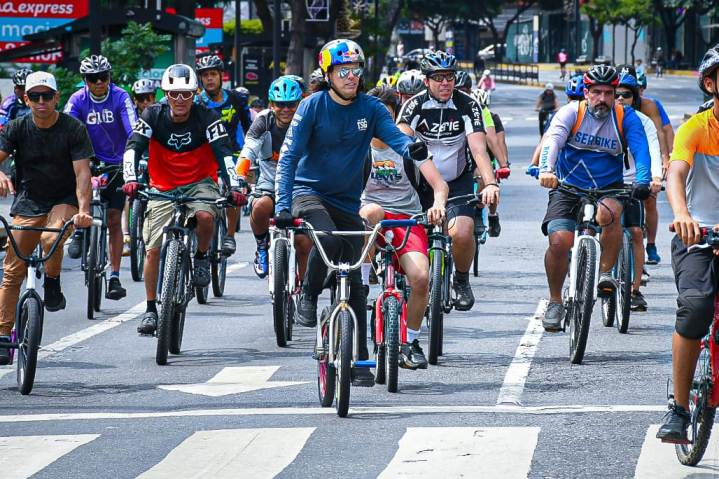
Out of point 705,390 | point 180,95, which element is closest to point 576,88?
point 180,95

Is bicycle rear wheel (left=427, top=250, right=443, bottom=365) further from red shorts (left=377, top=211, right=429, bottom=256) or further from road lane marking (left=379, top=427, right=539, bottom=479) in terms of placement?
road lane marking (left=379, top=427, right=539, bottom=479)

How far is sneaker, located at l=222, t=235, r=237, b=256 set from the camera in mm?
15067

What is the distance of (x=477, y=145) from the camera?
37.8 ft

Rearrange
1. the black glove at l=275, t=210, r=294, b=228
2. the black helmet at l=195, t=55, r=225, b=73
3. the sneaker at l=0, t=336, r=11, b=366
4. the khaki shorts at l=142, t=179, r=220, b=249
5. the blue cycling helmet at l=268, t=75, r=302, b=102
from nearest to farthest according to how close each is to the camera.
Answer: the black glove at l=275, t=210, r=294, b=228
the sneaker at l=0, t=336, r=11, b=366
the khaki shorts at l=142, t=179, r=220, b=249
the blue cycling helmet at l=268, t=75, r=302, b=102
the black helmet at l=195, t=55, r=225, b=73

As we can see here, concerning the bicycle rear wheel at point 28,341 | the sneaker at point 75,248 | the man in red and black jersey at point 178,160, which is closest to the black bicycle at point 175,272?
the man in red and black jersey at point 178,160

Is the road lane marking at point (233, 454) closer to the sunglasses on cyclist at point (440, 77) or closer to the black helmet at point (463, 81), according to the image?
the sunglasses on cyclist at point (440, 77)

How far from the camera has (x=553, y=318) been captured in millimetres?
11273

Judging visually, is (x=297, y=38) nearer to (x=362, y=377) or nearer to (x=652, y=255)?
(x=652, y=255)

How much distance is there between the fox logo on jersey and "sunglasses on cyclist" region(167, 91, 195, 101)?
299 millimetres

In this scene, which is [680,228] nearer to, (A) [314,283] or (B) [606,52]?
(A) [314,283]

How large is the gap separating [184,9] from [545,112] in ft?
32.2

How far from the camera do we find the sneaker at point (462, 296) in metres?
12.1

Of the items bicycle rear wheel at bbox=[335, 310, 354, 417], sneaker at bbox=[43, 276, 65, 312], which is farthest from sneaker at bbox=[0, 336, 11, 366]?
bicycle rear wheel at bbox=[335, 310, 354, 417]

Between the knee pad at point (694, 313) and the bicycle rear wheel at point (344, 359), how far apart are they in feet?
6.46
